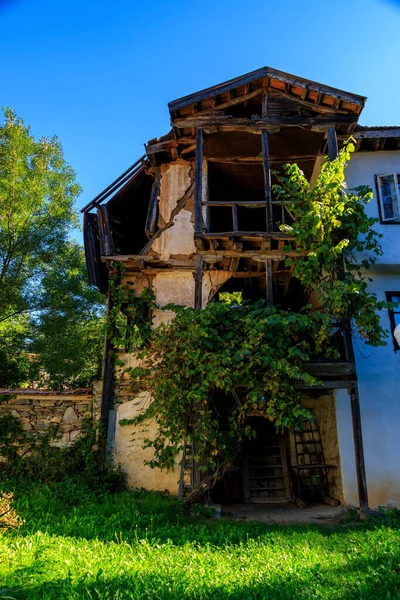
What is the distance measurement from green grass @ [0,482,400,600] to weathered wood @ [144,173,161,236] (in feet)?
23.1

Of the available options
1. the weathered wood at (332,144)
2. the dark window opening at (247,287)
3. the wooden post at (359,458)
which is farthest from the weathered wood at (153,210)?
the wooden post at (359,458)

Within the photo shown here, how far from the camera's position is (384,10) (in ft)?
12.4

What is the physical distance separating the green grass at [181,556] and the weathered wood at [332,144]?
7762mm

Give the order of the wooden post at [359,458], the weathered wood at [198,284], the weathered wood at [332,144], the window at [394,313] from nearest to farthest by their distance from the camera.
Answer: the wooden post at [359,458]
the weathered wood at [198,284]
the window at [394,313]
the weathered wood at [332,144]

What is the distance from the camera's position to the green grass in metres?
4.17

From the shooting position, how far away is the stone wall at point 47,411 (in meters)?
10.1

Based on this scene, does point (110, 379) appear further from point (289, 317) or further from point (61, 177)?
point (61, 177)

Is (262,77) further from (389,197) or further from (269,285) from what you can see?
(269,285)

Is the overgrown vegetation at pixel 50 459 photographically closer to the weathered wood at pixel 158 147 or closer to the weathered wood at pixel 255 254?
the weathered wood at pixel 255 254

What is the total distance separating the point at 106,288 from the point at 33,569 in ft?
30.6

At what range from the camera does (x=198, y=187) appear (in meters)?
9.91

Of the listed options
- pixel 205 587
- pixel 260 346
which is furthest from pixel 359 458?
pixel 205 587

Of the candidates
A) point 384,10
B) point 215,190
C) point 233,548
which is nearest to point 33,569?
point 233,548

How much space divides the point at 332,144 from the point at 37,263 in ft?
36.0
